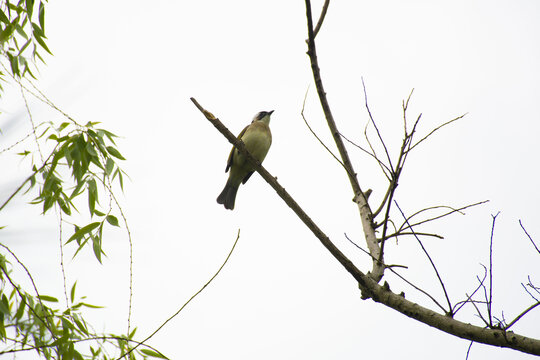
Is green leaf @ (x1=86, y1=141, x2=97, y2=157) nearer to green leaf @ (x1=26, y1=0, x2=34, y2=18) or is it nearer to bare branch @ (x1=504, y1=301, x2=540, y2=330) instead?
green leaf @ (x1=26, y1=0, x2=34, y2=18)

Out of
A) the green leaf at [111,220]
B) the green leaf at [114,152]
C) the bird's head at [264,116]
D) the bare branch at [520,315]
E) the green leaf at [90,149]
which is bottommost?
the bare branch at [520,315]

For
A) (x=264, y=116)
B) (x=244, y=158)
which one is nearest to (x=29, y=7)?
(x=244, y=158)

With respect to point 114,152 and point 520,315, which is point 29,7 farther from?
point 520,315

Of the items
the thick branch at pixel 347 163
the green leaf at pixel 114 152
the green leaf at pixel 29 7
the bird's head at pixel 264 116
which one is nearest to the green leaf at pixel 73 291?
the green leaf at pixel 114 152

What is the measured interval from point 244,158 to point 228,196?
88 centimetres

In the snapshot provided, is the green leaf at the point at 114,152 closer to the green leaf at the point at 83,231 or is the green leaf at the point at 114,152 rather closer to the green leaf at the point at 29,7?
the green leaf at the point at 83,231

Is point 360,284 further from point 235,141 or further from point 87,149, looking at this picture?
point 87,149

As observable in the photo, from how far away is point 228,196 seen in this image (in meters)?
6.37

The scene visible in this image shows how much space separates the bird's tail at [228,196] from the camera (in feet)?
20.8

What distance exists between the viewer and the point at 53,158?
2510 mm

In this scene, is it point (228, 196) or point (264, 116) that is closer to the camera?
point (228, 196)

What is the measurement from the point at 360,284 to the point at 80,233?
1438mm

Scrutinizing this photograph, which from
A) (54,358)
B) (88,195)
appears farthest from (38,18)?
(54,358)

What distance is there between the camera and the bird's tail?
250 inches
